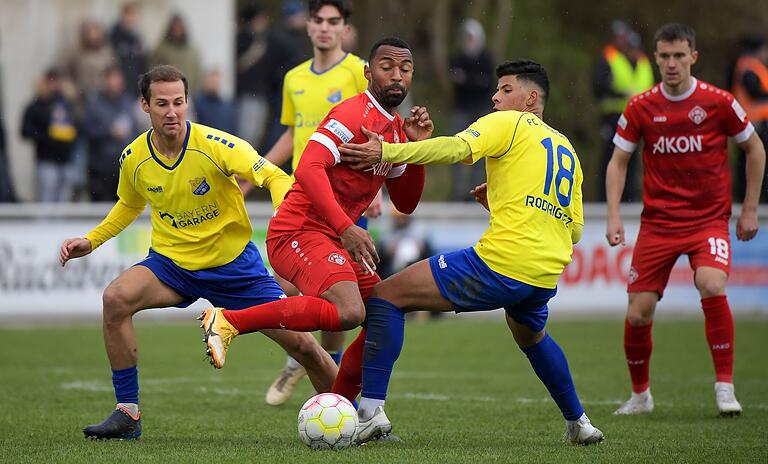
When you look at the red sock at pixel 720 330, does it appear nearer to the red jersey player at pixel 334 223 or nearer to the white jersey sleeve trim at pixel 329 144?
the red jersey player at pixel 334 223

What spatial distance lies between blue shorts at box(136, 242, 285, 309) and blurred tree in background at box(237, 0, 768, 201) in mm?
18541

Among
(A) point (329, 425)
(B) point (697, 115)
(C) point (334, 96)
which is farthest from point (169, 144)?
(B) point (697, 115)

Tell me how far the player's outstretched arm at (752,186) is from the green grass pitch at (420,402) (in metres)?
1.26

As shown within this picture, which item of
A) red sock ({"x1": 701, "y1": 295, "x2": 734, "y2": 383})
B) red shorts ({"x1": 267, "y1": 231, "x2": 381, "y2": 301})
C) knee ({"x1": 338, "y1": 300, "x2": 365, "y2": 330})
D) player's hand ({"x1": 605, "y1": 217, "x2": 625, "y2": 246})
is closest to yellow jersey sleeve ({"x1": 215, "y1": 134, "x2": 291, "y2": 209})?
red shorts ({"x1": 267, "y1": 231, "x2": 381, "y2": 301})

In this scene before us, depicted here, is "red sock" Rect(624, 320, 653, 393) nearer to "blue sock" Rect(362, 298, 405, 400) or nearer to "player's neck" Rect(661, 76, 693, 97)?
"player's neck" Rect(661, 76, 693, 97)

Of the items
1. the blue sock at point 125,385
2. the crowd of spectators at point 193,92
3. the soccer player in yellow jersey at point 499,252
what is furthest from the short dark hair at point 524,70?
the crowd of spectators at point 193,92

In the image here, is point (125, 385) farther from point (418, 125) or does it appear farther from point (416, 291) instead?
point (418, 125)

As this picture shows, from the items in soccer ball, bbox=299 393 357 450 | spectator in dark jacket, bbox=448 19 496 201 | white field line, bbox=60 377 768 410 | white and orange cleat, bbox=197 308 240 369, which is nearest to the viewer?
white and orange cleat, bbox=197 308 240 369

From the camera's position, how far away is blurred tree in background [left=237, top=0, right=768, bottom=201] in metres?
27.0

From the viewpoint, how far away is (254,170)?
685 centimetres

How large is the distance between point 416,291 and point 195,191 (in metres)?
1.50

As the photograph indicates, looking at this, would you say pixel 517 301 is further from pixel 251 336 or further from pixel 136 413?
pixel 251 336

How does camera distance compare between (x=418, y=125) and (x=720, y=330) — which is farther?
(x=720, y=330)

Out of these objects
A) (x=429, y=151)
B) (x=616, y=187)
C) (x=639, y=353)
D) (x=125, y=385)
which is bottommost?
(x=639, y=353)
